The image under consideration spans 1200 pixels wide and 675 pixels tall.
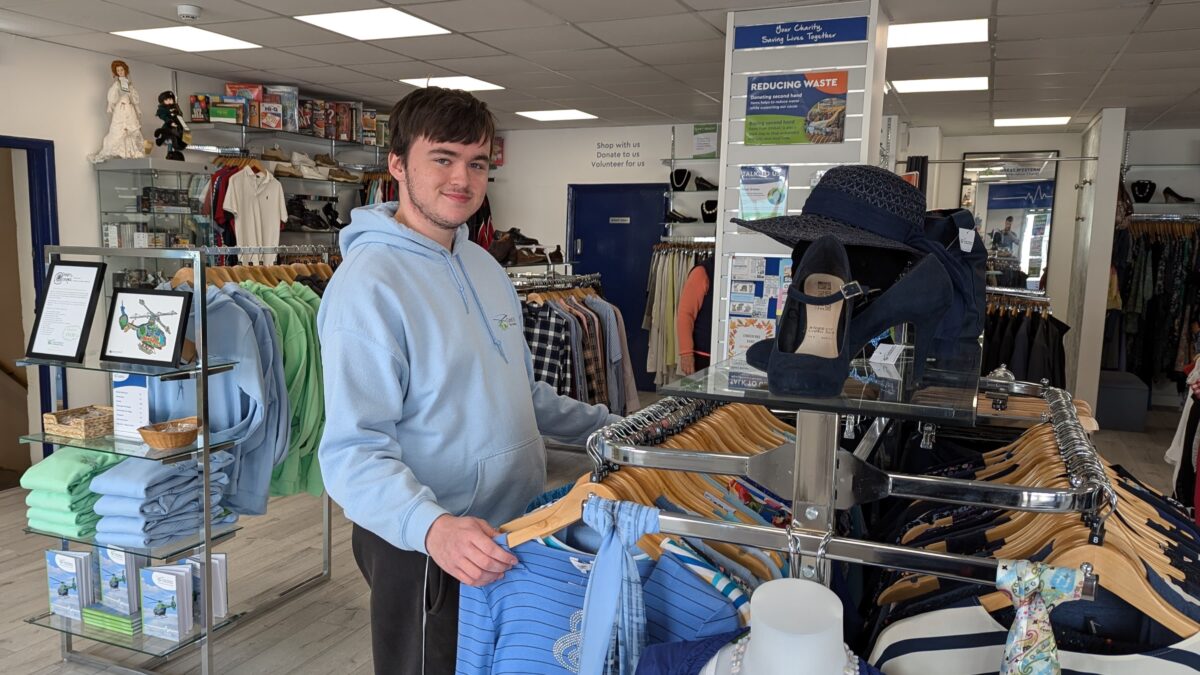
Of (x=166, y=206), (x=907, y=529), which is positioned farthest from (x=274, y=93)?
(x=907, y=529)

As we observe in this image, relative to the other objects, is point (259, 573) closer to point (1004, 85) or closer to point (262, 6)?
point (262, 6)

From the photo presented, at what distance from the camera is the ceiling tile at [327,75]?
6.39 meters

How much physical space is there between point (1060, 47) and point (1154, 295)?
416cm

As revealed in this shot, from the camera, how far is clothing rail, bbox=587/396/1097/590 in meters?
0.88

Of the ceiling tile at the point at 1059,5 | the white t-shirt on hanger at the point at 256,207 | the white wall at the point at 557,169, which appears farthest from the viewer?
the white wall at the point at 557,169

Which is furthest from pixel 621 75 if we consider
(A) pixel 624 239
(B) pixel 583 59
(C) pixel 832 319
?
(C) pixel 832 319

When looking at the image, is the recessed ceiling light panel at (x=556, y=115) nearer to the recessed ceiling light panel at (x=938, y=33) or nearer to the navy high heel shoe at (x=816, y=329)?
the recessed ceiling light panel at (x=938, y=33)

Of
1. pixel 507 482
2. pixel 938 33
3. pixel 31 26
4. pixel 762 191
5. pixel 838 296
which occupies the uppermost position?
pixel 938 33

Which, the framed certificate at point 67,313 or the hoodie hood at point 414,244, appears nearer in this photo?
the hoodie hood at point 414,244

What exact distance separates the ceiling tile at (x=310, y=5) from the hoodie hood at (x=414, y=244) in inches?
126

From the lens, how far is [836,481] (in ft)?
3.36

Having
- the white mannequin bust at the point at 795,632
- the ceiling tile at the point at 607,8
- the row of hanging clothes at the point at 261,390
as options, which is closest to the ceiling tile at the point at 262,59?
the ceiling tile at the point at 607,8

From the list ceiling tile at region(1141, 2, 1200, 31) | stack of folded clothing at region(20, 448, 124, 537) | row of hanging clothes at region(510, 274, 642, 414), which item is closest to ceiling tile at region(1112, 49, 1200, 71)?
ceiling tile at region(1141, 2, 1200, 31)

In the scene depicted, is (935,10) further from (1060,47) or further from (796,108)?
(1060,47)
